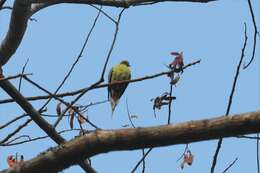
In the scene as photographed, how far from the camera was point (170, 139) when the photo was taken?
7.20 feet

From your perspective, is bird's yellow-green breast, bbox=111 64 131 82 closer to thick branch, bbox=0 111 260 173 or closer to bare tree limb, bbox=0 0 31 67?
bare tree limb, bbox=0 0 31 67

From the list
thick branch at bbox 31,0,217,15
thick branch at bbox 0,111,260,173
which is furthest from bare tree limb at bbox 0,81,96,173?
thick branch at bbox 31,0,217,15

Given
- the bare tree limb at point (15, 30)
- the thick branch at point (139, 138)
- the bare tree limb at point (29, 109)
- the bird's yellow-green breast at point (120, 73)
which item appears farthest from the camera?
the bird's yellow-green breast at point (120, 73)

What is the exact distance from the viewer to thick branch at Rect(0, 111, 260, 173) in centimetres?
217

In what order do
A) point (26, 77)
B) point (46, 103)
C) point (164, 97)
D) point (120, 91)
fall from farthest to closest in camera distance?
point (120, 91), point (164, 97), point (46, 103), point (26, 77)

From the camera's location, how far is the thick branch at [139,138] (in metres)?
2.17

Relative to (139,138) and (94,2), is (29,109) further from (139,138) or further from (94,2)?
(94,2)

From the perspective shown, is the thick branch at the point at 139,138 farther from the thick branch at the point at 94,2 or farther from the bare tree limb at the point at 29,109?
the thick branch at the point at 94,2

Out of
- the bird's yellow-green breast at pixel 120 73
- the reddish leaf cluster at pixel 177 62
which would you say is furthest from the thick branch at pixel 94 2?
the bird's yellow-green breast at pixel 120 73

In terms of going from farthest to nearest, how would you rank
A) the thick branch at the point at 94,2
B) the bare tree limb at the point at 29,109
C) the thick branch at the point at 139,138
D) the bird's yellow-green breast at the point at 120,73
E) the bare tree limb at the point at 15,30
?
the bird's yellow-green breast at the point at 120,73 → the thick branch at the point at 94,2 → the bare tree limb at the point at 15,30 → the bare tree limb at the point at 29,109 → the thick branch at the point at 139,138

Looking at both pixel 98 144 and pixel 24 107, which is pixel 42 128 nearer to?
pixel 24 107

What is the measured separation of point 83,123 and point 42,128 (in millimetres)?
692

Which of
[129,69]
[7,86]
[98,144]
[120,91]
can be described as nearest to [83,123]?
[7,86]

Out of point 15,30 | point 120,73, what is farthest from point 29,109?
point 120,73
